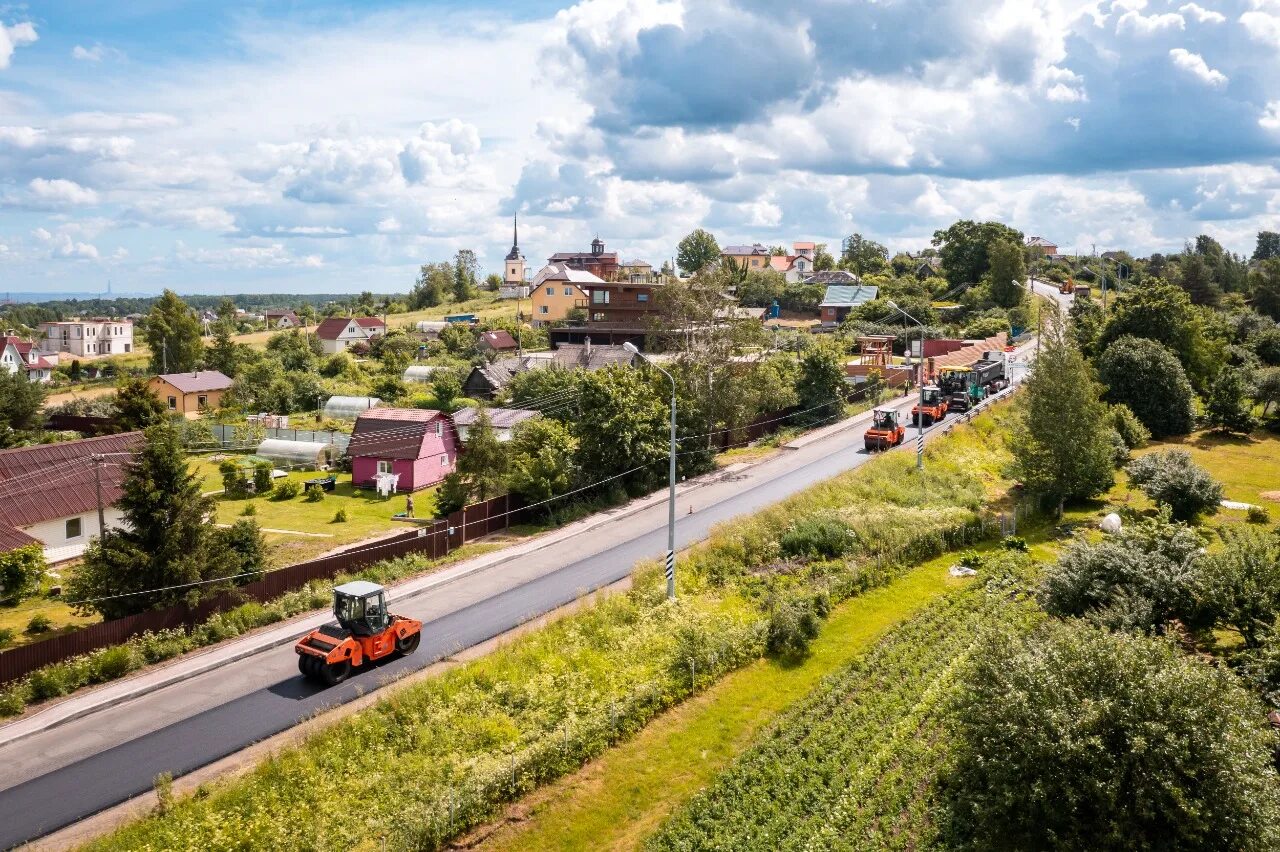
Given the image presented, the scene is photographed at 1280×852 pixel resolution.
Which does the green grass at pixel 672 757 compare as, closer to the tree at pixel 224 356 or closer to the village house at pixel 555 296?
the tree at pixel 224 356

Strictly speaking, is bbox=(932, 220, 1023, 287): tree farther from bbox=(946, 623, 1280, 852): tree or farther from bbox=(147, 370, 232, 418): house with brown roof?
bbox=(946, 623, 1280, 852): tree

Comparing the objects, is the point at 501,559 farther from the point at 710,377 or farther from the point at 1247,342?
the point at 1247,342

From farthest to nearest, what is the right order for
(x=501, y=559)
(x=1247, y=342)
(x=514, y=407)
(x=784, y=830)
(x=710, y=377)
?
1. (x=1247, y=342)
2. (x=514, y=407)
3. (x=710, y=377)
4. (x=501, y=559)
5. (x=784, y=830)

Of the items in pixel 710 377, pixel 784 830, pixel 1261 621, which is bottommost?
pixel 784 830

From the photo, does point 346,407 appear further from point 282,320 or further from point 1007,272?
point 282,320

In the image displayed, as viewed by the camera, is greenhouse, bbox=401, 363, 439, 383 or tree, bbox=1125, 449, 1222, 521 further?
greenhouse, bbox=401, 363, 439, 383

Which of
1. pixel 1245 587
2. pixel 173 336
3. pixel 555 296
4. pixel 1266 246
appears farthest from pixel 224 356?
pixel 1266 246

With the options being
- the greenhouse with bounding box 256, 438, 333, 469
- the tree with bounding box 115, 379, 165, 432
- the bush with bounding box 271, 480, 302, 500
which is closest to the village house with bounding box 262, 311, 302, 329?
the tree with bounding box 115, 379, 165, 432

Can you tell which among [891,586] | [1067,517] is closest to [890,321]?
[1067,517]

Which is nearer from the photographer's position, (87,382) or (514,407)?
(514,407)
